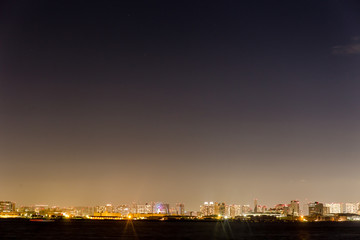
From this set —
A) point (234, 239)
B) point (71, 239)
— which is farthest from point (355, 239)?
point (71, 239)

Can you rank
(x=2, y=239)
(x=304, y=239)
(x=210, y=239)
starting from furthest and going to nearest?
1. (x=304, y=239)
2. (x=210, y=239)
3. (x=2, y=239)

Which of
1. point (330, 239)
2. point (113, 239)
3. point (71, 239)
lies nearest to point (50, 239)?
point (71, 239)

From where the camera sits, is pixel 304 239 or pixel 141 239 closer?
pixel 141 239

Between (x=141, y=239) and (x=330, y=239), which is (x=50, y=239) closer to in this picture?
(x=141, y=239)

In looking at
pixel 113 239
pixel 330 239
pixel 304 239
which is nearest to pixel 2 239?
pixel 113 239

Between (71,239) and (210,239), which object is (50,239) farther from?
(210,239)

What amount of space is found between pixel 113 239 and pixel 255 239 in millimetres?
29469

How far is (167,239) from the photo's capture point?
94812 millimetres

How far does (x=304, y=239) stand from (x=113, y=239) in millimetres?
40247

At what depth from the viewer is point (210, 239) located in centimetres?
9519

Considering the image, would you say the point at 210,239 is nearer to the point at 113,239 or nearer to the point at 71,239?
the point at 113,239

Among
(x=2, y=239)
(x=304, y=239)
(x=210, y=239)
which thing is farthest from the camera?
(x=304, y=239)

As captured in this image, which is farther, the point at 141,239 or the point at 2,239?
the point at 141,239

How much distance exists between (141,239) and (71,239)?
1365 centimetres
